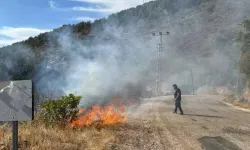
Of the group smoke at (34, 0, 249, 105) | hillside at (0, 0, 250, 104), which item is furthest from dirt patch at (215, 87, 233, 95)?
smoke at (34, 0, 249, 105)

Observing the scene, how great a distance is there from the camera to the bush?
468 inches

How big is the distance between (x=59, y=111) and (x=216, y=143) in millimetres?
5463

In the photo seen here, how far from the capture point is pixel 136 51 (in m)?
90.2

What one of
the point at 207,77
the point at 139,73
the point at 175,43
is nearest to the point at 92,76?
the point at 139,73

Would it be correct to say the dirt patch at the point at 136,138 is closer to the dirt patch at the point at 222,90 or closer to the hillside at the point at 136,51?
the hillside at the point at 136,51

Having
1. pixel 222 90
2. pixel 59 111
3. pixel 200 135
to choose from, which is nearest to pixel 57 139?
pixel 59 111

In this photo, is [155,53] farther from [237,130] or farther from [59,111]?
[59,111]

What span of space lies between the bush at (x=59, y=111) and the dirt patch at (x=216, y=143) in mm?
4653

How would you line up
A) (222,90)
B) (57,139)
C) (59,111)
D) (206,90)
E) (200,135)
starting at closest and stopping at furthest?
(57,139) < (59,111) < (200,135) < (222,90) < (206,90)

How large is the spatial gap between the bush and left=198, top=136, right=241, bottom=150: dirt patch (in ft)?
15.3

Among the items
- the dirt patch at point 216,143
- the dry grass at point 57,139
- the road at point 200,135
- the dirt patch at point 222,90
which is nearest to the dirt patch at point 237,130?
the road at point 200,135

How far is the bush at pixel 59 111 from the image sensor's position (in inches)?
468

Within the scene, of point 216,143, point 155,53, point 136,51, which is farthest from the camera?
point 136,51

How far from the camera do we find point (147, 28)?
111750 mm
